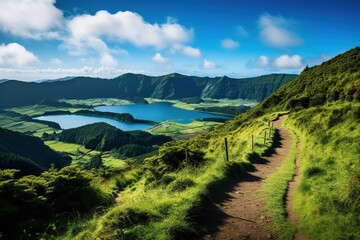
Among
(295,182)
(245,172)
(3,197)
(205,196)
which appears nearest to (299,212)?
(205,196)

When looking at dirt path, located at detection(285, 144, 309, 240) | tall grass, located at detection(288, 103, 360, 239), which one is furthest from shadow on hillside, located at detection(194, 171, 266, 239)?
tall grass, located at detection(288, 103, 360, 239)

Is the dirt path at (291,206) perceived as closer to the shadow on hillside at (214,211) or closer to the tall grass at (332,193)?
the tall grass at (332,193)

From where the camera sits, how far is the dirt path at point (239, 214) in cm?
1168

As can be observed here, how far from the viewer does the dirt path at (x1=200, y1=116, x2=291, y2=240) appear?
11680 mm

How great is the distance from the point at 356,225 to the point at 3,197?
1485 centimetres

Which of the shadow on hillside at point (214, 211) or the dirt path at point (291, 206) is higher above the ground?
the dirt path at point (291, 206)

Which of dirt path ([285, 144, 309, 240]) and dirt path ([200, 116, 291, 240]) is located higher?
dirt path ([285, 144, 309, 240])

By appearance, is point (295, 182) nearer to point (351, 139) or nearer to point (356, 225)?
point (351, 139)

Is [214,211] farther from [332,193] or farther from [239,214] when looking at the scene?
[332,193]

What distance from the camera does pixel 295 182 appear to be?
1886cm

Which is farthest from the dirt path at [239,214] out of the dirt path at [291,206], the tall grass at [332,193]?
the tall grass at [332,193]

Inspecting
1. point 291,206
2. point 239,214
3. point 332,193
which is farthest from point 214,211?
point 332,193

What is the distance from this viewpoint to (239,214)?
13617 mm

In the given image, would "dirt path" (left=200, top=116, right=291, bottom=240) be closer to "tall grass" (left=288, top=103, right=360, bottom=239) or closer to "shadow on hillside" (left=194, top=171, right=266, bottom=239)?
"shadow on hillside" (left=194, top=171, right=266, bottom=239)
